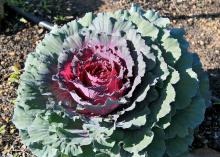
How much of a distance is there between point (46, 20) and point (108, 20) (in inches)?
56.0

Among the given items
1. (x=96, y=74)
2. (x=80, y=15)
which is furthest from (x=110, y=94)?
(x=80, y=15)

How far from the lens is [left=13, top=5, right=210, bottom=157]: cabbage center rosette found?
1.96m

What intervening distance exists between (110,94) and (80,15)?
1702 mm

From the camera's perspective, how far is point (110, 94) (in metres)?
1.93

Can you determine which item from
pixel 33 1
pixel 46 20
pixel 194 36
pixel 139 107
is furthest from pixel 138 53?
pixel 33 1

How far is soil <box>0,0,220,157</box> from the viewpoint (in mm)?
2705

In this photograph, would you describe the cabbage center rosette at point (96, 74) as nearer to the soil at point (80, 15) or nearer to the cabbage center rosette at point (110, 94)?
the cabbage center rosette at point (110, 94)

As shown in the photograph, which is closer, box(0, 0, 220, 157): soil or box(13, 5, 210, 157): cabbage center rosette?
box(13, 5, 210, 157): cabbage center rosette

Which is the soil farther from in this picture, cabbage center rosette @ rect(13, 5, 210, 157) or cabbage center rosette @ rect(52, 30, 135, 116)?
cabbage center rosette @ rect(52, 30, 135, 116)

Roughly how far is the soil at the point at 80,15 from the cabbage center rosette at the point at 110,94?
55 cm

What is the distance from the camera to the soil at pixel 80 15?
2705 millimetres

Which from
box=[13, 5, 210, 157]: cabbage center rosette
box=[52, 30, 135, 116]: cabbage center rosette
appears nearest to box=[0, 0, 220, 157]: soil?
box=[13, 5, 210, 157]: cabbage center rosette

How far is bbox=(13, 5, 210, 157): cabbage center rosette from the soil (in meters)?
0.55

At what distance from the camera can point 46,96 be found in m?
2.08
